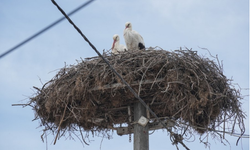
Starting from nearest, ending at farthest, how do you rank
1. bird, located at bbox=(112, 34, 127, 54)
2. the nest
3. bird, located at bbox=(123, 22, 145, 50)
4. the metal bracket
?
the nest < the metal bracket < bird, located at bbox=(123, 22, 145, 50) < bird, located at bbox=(112, 34, 127, 54)

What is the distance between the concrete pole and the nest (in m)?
0.16

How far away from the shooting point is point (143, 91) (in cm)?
629

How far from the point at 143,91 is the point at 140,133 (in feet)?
1.84

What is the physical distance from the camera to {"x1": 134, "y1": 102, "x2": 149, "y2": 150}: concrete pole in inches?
245

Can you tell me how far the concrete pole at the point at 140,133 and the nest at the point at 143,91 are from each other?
0.16 metres

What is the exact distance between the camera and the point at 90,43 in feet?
14.0

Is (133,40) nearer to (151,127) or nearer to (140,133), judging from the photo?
(151,127)

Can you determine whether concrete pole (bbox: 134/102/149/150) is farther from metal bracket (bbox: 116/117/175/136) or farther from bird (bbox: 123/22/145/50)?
bird (bbox: 123/22/145/50)

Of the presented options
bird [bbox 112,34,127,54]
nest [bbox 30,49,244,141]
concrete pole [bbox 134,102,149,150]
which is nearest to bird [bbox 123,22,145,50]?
bird [bbox 112,34,127,54]

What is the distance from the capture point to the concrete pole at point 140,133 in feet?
20.4

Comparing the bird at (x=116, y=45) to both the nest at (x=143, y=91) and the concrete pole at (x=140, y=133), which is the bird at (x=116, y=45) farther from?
the concrete pole at (x=140, y=133)

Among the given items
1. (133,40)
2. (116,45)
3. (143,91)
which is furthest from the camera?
(116,45)

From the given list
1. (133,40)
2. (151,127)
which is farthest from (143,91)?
(133,40)

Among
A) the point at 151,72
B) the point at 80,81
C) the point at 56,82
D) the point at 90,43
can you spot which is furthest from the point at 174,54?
the point at 90,43
